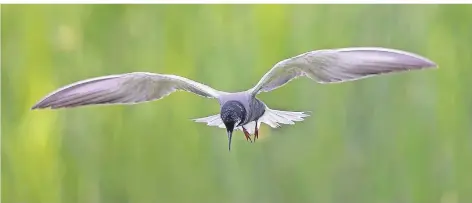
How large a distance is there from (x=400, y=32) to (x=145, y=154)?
641 millimetres

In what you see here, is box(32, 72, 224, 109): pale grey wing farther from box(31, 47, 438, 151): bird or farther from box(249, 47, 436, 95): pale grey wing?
box(249, 47, 436, 95): pale grey wing

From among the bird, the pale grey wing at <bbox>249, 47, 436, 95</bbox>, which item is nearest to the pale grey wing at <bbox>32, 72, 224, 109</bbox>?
the bird

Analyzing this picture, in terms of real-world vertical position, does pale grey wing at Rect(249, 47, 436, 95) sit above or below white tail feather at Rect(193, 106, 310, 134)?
above

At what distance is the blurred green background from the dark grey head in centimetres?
4

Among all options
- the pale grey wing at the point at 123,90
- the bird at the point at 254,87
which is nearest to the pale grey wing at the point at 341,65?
the bird at the point at 254,87

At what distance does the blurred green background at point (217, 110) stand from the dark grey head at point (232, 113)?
0.04 meters

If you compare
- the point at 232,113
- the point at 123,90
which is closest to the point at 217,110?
the point at 232,113

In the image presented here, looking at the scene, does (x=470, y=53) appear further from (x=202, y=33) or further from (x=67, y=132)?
(x=67, y=132)

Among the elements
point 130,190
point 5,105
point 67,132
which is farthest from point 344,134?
point 5,105

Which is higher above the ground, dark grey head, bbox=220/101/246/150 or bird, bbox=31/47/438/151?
bird, bbox=31/47/438/151

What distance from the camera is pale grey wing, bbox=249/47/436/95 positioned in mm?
1168

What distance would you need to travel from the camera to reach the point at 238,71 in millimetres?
1237

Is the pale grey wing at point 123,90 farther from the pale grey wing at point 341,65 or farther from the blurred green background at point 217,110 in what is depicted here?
the pale grey wing at point 341,65

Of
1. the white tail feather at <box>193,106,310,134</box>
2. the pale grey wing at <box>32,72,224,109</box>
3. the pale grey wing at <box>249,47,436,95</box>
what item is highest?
the pale grey wing at <box>249,47,436,95</box>
